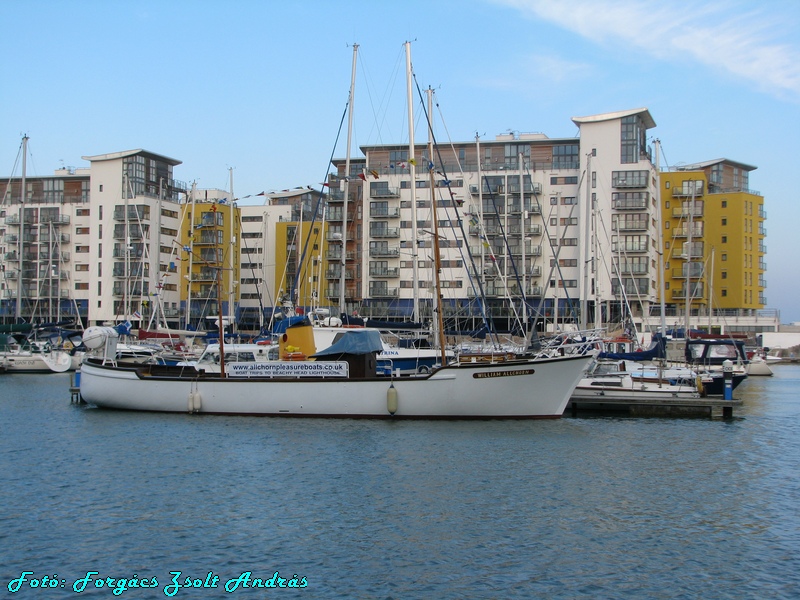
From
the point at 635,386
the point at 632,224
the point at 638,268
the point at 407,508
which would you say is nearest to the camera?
the point at 407,508

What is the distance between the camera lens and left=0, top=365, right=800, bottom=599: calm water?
17047 mm

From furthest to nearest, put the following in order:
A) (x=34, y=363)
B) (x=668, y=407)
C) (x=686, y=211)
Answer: (x=686, y=211)
(x=34, y=363)
(x=668, y=407)

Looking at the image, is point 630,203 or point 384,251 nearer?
point 630,203

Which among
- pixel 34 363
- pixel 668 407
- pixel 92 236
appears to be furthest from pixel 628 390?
pixel 92 236

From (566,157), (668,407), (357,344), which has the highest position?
(566,157)

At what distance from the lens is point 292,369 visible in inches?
1474

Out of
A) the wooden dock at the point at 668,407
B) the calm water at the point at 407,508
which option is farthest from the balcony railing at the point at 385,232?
the calm water at the point at 407,508

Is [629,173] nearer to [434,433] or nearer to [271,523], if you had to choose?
[434,433]

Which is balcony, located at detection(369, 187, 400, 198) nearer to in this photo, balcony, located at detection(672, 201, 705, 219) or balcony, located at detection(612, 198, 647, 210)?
balcony, located at detection(612, 198, 647, 210)

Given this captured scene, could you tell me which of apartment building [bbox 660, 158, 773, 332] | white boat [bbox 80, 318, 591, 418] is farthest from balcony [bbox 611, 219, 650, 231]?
white boat [bbox 80, 318, 591, 418]

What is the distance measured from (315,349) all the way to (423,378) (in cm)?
789

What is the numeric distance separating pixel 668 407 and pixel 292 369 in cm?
1849

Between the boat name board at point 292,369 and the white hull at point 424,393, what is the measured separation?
0.32 m

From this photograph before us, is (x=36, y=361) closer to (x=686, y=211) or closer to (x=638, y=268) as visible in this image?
(x=638, y=268)
